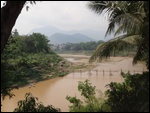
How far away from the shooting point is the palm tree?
16.6ft

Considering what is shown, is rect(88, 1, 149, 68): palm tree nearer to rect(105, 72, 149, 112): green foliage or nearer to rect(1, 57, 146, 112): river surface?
rect(105, 72, 149, 112): green foliage

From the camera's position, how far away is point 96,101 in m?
6.52

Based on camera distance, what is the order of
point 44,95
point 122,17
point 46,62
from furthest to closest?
point 46,62
point 44,95
point 122,17

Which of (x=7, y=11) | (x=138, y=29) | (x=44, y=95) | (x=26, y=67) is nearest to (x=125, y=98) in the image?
(x=138, y=29)

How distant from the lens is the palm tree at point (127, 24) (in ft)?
16.6

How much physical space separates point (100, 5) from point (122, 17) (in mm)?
951

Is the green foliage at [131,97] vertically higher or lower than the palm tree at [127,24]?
lower

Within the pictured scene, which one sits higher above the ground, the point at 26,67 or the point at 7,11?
the point at 7,11

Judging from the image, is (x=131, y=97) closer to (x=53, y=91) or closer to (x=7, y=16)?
(x=7, y=16)

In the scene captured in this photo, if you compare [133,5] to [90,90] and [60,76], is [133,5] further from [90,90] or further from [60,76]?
[60,76]

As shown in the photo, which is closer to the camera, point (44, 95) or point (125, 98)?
point (125, 98)

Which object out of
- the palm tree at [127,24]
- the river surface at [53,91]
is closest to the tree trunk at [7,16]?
the palm tree at [127,24]

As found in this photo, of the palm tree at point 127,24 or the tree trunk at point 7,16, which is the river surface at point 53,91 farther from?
the tree trunk at point 7,16

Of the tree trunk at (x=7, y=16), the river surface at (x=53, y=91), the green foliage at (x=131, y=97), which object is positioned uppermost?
the tree trunk at (x=7, y=16)
